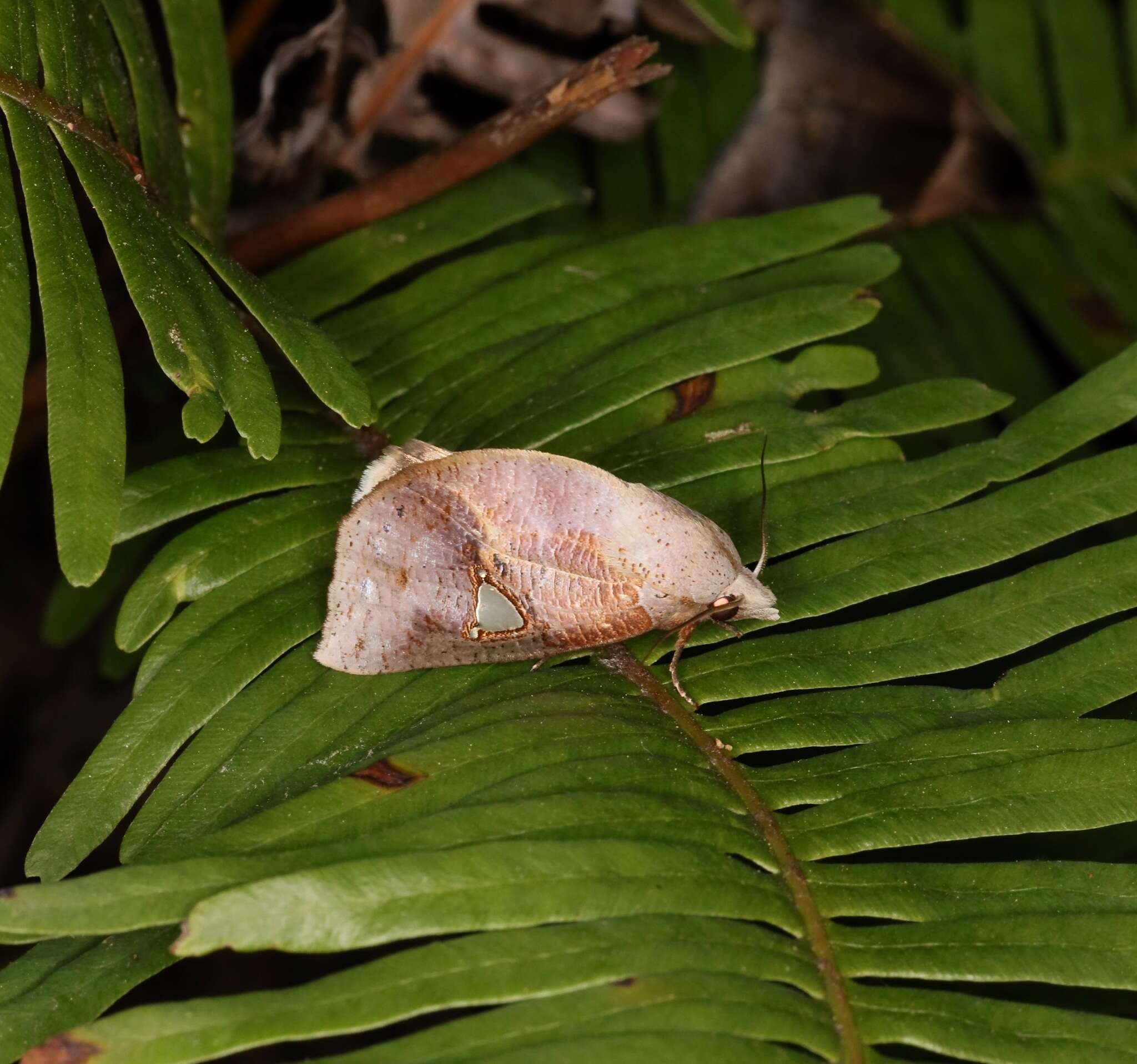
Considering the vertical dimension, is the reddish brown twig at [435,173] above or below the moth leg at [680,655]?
above

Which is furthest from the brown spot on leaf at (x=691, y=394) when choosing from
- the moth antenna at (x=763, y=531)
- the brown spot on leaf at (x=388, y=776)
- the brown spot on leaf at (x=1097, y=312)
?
the brown spot on leaf at (x=1097, y=312)

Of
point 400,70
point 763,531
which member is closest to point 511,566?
point 763,531

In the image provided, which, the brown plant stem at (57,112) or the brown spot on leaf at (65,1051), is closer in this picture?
the brown spot on leaf at (65,1051)

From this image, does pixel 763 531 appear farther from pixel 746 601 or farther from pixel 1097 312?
pixel 1097 312

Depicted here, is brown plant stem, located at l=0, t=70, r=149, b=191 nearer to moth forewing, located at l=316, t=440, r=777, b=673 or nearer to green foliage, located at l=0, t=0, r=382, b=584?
green foliage, located at l=0, t=0, r=382, b=584

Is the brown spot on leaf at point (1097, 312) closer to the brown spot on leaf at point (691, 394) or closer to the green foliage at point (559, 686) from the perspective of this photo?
the green foliage at point (559, 686)

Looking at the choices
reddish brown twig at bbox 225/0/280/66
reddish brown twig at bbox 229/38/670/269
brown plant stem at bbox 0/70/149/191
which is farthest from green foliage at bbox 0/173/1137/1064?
reddish brown twig at bbox 225/0/280/66
